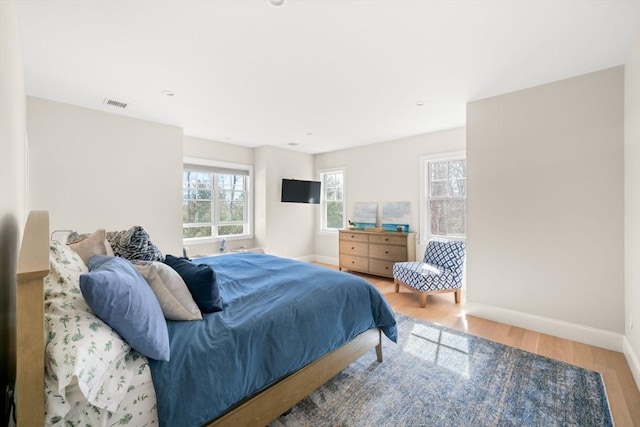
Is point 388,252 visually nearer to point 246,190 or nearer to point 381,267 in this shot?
point 381,267

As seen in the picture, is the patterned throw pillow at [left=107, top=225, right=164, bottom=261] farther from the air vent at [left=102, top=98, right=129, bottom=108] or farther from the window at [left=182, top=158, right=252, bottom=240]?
the window at [left=182, top=158, right=252, bottom=240]

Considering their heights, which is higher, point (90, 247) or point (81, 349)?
point (90, 247)

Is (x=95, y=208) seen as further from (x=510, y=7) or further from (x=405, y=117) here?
(x=510, y=7)

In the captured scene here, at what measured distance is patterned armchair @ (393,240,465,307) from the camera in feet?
11.6

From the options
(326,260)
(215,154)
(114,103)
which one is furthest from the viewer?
(326,260)

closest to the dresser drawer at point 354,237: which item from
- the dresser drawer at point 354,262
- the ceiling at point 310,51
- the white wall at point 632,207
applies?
the dresser drawer at point 354,262

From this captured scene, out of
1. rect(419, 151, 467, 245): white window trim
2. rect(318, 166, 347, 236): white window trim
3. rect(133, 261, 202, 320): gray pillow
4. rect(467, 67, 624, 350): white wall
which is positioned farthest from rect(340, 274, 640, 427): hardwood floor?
rect(133, 261, 202, 320): gray pillow

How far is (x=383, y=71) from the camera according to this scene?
2535 millimetres

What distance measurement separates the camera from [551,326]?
277 centimetres

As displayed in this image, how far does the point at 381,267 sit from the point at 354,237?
0.76m

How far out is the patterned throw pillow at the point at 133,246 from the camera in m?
1.95

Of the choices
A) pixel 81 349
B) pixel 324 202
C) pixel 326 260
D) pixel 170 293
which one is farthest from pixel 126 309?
pixel 324 202

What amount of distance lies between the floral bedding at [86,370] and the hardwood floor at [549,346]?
2658 mm

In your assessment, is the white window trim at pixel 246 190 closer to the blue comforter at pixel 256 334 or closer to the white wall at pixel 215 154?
the white wall at pixel 215 154
